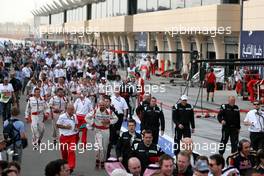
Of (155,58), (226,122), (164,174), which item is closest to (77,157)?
(226,122)

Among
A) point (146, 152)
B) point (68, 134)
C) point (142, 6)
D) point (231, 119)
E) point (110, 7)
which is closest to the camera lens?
point (146, 152)

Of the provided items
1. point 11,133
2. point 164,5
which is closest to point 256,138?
point 11,133

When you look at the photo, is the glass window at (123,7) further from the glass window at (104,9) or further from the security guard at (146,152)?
the security guard at (146,152)

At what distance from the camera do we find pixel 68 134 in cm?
1245

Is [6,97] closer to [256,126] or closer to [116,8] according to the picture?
[256,126]

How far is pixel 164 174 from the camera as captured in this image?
22.7 feet

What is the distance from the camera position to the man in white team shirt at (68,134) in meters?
12.4

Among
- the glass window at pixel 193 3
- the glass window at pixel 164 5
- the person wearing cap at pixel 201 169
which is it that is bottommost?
the person wearing cap at pixel 201 169

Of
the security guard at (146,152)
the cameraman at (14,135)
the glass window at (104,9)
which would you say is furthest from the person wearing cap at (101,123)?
the glass window at (104,9)

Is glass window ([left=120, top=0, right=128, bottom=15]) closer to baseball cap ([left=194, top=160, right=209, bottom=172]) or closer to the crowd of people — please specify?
the crowd of people

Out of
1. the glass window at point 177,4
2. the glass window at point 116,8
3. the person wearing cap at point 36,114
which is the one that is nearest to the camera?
the person wearing cap at point 36,114

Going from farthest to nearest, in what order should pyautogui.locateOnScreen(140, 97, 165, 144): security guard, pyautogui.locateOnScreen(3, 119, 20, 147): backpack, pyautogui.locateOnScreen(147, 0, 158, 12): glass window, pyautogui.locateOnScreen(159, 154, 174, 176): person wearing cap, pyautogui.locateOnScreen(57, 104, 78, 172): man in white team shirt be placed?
pyautogui.locateOnScreen(147, 0, 158, 12): glass window < pyautogui.locateOnScreen(140, 97, 165, 144): security guard < pyautogui.locateOnScreen(57, 104, 78, 172): man in white team shirt < pyautogui.locateOnScreen(3, 119, 20, 147): backpack < pyautogui.locateOnScreen(159, 154, 174, 176): person wearing cap

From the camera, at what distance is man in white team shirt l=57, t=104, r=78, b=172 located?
487 inches

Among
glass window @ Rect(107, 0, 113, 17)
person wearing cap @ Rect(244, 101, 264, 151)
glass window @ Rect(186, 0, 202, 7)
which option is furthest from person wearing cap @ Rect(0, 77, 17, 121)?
glass window @ Rect(107, 0, 113, 17)
